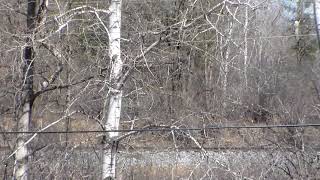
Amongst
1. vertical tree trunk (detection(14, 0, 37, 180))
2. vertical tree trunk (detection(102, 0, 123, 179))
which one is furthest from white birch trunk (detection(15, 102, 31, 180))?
vertical tree trunk (detection(102, 0, 123, 179))

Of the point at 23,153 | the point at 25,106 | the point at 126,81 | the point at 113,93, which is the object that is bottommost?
the point at 23,153

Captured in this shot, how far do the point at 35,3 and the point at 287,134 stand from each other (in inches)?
231

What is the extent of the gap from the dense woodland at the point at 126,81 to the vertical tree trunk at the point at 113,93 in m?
0.02

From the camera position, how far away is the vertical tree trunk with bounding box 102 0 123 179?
886cm

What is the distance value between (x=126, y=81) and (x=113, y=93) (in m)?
0.45

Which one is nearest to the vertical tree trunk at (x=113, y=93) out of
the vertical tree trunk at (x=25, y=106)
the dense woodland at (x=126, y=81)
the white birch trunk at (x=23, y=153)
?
the dense woodland at (x=126, y=81)

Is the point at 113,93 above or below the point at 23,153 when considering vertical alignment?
above

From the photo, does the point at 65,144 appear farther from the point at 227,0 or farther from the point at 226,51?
the point at 227,0

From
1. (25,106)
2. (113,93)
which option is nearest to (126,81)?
(113,93)

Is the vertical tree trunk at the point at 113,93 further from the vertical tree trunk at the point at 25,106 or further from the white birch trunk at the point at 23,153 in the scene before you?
the white birch trunk at the point at 23,153

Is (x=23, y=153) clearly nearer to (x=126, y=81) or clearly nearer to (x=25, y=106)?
(x=25, y=106)

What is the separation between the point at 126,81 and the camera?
30.1 feet

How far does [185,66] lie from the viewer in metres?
11.4

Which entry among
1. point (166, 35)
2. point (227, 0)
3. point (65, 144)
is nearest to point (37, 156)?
point (65, 144)
